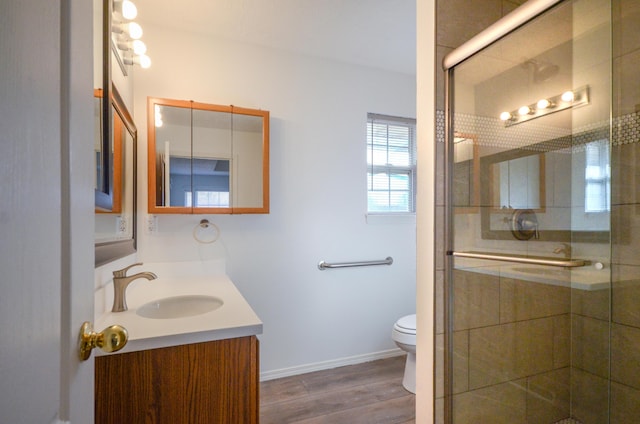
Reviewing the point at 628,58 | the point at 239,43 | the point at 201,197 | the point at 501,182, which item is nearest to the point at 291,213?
the point at 201,197

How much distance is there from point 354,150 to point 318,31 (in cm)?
89

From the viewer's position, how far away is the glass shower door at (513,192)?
1374 mm

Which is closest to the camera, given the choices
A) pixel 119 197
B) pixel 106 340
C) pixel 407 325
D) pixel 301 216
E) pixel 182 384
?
pixel 106 340

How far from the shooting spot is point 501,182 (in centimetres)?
141

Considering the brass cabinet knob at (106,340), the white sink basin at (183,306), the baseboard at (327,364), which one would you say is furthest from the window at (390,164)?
the brass cabinet knob at (106,340)

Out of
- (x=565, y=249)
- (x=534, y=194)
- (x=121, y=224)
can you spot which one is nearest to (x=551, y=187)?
(x=534, y=194)

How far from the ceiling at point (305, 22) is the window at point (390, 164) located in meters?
0.57

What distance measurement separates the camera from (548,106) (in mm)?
1427

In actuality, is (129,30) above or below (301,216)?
above

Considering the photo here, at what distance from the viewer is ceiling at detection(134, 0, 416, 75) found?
6.40 ft

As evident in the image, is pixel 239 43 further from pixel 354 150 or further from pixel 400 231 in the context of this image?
pixel 400 231

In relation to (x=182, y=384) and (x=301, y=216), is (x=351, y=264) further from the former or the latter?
(x=182, y=384)

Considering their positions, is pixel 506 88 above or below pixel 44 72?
above

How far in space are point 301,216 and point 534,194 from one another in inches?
59.9
